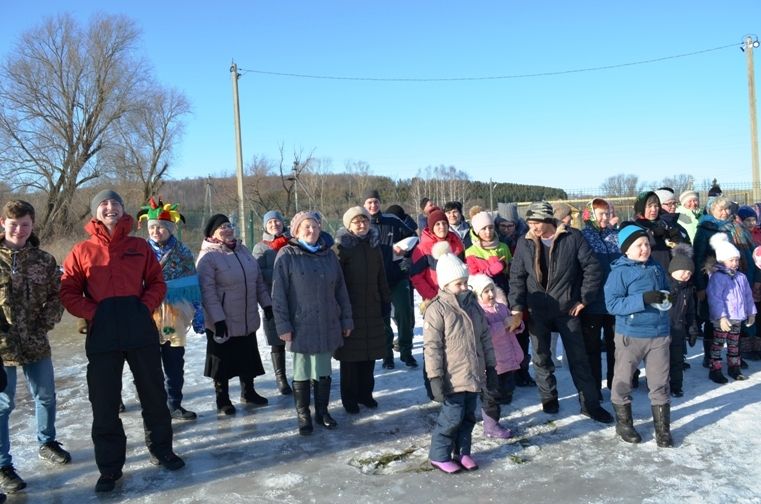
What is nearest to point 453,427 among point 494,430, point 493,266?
point 494,430

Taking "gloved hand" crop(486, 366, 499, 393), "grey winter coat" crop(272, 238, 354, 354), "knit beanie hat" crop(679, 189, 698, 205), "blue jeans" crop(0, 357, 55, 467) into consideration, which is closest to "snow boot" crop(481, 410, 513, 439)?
"gloved hand" crop(486, 366, 499, 393)

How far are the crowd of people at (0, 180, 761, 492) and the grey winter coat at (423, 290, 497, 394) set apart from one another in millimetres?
11

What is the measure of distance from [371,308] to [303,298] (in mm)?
755

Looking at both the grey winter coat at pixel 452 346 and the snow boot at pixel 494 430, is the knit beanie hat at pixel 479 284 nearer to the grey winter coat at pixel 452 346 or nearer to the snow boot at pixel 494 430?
the grey winter coat at pixel 452 346

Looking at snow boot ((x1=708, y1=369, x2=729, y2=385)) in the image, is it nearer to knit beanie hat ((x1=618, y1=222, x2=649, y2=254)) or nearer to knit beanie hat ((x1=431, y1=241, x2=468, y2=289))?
knit beanie hat ((x1=618, y1=222, x2=649, y2=254))

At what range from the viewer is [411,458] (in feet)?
→ 14.0

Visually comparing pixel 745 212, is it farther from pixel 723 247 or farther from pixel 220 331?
pixel 220 331

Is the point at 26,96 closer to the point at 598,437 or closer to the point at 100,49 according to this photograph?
the point at 100,49

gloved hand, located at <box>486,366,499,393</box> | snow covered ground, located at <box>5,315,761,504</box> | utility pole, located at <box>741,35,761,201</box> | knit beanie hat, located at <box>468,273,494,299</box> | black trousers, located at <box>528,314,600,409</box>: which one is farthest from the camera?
utility pole, located at <box>741,35,761,201</box>

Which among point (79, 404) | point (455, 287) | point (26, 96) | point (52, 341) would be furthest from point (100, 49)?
point (455, 287)

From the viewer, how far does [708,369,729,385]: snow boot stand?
573 centimetres

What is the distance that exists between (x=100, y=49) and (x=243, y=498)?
1257 inches

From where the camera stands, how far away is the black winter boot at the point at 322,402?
16.3 ft

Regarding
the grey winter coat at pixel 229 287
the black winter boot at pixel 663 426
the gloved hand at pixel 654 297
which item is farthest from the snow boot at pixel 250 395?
the gloved hand at pixel 654 297
